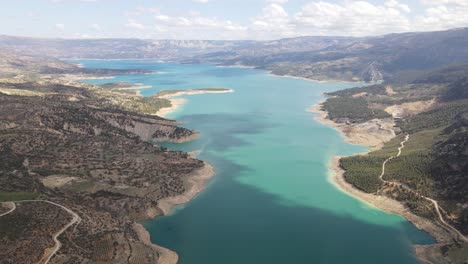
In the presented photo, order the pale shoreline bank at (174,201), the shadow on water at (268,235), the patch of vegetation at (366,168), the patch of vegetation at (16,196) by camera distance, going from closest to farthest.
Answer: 1. the pale shoreline bank at (174,201)
2. the shadow on water at (268,235)
3. the patch of vegetation at (16,196)
4. the patch of vegetation at (366,168)

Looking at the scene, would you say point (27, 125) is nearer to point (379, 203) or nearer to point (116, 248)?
point (116, 248)

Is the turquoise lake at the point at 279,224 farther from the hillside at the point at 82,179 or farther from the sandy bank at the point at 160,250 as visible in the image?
the hillside at the point at 82,179

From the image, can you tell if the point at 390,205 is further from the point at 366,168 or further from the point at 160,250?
the point at 160,250

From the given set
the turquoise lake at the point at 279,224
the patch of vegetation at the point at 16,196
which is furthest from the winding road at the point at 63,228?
the turquoise lake at the point at 279,224

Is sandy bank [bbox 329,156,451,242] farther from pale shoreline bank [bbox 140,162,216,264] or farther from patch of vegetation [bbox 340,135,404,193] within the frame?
pale shoreline bank [bbox 140,162,216,264]

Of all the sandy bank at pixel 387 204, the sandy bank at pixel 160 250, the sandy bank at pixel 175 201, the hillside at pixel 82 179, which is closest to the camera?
the hillside at pixel 82 179

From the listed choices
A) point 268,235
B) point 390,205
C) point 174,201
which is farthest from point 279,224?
point 390,205

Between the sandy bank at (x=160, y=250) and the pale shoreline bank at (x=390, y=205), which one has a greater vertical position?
the pale shoreline bank at (x=390, y=205)

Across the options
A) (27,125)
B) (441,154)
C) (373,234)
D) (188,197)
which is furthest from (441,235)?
(27,125)

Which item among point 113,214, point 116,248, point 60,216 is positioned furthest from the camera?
point 113,214
